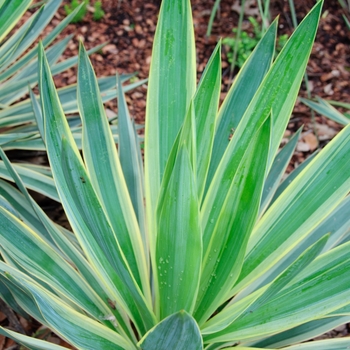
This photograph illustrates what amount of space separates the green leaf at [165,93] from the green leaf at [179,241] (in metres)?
0.18

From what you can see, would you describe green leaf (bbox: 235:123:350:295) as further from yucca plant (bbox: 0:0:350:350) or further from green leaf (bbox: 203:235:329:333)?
green leaf (bbox: 203:235:329:333)

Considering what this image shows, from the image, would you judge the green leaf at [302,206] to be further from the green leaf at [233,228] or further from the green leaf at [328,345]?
the green leaf at [328,345]

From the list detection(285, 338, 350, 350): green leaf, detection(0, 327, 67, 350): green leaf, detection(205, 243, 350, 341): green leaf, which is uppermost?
detection(0, 327, 67, 350): green leaf

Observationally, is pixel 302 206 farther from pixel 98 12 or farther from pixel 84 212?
pixel 98 12

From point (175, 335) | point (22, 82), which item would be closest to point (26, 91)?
point (22, 82)

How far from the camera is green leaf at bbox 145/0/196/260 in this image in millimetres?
1032

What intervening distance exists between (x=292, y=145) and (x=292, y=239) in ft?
1.33

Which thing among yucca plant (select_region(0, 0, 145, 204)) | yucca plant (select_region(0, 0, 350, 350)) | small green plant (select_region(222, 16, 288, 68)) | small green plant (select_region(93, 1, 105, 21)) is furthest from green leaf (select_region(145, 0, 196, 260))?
small green plant (select_region(93, 1, 105, 21))

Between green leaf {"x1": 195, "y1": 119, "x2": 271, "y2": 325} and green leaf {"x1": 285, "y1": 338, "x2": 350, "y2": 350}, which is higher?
green leaf {"x1": 195, "y1": 119, "x2": 271, "y2": 325}

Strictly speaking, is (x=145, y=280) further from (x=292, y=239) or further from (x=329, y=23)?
(x=329, y=23)

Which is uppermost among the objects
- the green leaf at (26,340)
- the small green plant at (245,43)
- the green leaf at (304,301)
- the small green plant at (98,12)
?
the small green plant at (98,12)

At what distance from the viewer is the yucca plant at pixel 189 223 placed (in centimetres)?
81

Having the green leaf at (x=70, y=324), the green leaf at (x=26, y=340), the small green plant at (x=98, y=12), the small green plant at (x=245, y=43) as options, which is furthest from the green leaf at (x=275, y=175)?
the small green plant at (x=98, y=12)

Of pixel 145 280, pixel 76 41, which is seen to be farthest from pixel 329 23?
pixel 145 280
